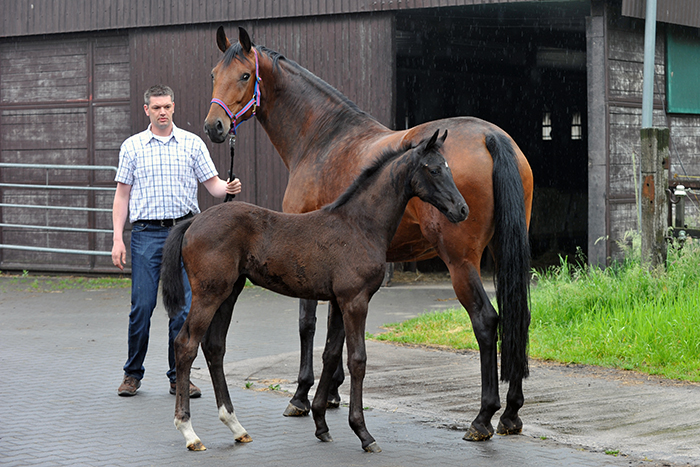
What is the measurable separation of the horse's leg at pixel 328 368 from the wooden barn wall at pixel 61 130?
33.8ft

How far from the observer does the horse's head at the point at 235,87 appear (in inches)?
264

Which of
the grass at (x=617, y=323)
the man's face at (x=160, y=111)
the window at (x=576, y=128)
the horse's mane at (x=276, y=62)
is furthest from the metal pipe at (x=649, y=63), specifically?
the window at (x=576, y=128)

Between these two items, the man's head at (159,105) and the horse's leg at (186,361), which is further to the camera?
the man's head at (159,105)

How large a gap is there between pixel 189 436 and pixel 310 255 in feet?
4.15

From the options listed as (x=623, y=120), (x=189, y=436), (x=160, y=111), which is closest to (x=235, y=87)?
(x=160, y=111)

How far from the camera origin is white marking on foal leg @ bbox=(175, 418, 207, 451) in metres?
5.18

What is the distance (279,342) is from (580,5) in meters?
7.30

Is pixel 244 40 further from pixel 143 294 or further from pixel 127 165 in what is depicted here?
pixel 143 294

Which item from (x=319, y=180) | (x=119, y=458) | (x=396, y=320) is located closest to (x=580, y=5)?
(x=396, y=320)

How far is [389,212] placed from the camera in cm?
543

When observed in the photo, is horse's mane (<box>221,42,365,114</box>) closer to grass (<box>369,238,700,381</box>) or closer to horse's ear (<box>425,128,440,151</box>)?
horse's ear (<box>425,128,440,151</box>)

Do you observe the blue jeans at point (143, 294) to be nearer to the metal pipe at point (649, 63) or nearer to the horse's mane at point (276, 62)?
the horse's mane at point (276, 62)

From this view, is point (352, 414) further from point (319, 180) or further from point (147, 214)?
point (147, 214)

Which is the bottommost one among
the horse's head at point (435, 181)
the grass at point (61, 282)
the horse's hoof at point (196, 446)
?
the horse's hoof at point (196, 446)
